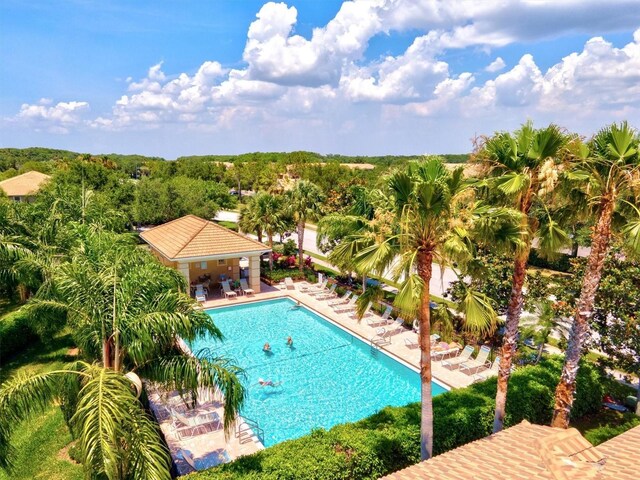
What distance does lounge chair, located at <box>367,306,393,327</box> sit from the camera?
2115cm

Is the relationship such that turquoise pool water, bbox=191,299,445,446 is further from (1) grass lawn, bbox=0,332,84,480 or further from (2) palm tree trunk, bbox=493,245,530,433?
(2) palm tree trunk, bbox=493,245,530,433

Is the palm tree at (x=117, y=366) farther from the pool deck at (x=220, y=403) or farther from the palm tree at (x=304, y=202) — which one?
the palm tree at (x=304, y=202)

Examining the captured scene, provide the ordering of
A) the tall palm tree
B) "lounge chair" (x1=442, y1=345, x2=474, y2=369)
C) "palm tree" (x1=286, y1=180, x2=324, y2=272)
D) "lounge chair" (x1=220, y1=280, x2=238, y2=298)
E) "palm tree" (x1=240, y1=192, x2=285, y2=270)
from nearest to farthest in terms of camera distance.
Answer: the tall palm tree, "lounge chair" (x1=442, y1=345, x2=474, y2=369), "lounge chair" (x1=220, y1=280, x2=238, y2=298), "palm tree" (x1=286, y1=180, x2=324, y2=272), "palm tree" (x1=240, y1=192, x2=285, y2=270)

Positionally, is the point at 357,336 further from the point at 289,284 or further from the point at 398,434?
the point at 398,434

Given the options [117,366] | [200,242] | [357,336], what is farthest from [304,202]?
[117,366]

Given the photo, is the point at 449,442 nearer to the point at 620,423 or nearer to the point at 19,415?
the point at 620,423

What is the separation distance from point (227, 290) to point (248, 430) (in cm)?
1435

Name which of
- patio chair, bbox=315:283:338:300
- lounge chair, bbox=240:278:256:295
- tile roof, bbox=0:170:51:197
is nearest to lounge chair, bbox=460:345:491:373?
patio chair, bbox=315:283:338:300

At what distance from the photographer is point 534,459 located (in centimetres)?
738

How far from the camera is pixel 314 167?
58.0 m

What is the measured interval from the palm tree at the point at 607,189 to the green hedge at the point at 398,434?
3.27 meters

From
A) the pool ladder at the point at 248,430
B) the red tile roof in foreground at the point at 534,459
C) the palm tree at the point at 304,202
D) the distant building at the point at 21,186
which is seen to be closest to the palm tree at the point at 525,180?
the red tile roof in foreground at the point at 534,459

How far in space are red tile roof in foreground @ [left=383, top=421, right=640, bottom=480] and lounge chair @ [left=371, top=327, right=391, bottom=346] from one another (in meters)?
9.97

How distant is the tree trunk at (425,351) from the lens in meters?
8.18
